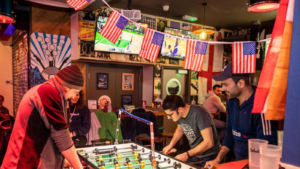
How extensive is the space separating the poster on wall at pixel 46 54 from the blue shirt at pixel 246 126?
4.37 m

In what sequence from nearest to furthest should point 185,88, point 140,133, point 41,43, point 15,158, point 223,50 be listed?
point 15,158 < point 140,133 < point 41,43 < point 185,88 < point 223,50

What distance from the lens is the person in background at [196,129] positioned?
9.29 feet

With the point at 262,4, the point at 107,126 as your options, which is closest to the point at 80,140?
the point at 107,126

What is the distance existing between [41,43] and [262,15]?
610 cm

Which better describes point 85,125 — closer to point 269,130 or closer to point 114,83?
point 114,83

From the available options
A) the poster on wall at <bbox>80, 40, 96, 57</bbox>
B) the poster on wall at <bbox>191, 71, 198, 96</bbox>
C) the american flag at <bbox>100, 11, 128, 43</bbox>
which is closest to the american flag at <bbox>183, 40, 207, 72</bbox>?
the american flag at <bbox>100, 11, 128, 43</bbox>

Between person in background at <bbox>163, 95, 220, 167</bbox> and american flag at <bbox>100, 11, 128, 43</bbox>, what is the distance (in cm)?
153

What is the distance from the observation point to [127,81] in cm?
709

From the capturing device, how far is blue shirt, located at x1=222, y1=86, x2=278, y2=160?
83.8 inches

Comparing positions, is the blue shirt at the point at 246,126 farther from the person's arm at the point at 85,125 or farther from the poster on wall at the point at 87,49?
the poster on wall at the point at 87,49

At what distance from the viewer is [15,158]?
191 cm

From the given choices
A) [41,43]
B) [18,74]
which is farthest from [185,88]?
[18,74]

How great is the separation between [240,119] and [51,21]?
5.05 metres

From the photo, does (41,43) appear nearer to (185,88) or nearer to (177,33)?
(177,33)
